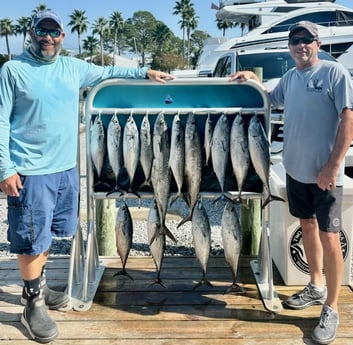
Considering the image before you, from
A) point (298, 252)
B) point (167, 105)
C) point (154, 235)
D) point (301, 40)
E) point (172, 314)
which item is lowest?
point (172, 314)

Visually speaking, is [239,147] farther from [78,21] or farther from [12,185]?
[78,21]

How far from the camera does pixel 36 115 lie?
290 cm

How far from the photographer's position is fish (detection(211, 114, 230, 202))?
3.36 m

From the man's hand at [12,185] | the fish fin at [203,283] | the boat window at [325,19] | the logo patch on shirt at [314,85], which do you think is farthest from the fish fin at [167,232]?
the boat window at [325,19]

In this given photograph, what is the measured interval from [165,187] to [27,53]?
1351 mm

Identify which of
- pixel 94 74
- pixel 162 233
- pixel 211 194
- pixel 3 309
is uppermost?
pixel 94 74

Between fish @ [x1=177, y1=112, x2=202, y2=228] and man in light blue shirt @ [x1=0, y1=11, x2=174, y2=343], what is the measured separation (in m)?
0.83

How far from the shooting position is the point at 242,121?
3.37 metres

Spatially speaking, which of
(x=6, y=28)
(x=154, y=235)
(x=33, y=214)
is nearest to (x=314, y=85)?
(x=154, y=235)

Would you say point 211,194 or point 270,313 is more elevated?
point 211,194

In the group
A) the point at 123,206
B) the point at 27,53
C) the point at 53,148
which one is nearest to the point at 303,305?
the point at 123,206

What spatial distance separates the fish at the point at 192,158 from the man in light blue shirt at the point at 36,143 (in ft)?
2.71

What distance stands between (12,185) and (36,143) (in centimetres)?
32

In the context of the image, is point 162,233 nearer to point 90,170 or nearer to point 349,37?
point 90,170
